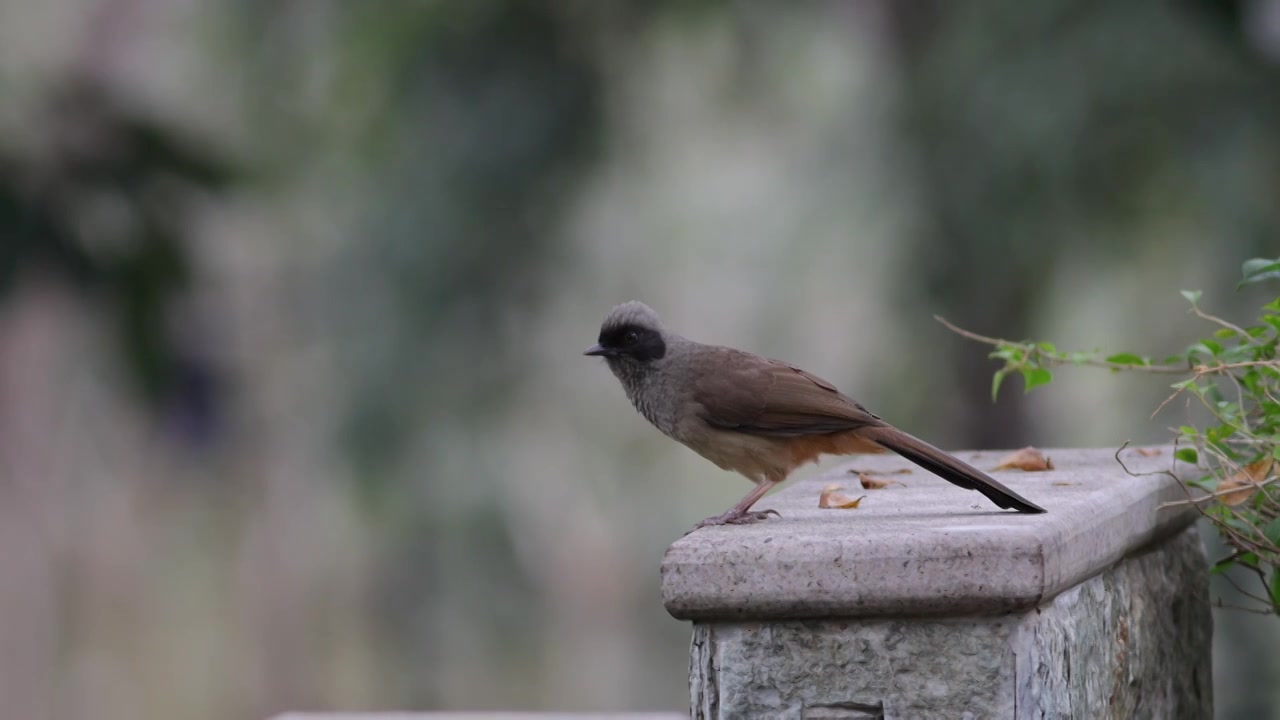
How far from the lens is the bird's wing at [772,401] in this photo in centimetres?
327

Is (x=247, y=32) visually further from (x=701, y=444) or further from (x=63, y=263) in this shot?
(x=701, y=444)

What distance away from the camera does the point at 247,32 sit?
28.0 feet

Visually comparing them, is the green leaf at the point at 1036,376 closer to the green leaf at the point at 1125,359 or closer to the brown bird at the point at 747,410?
the green leaf at the point at 1125,359

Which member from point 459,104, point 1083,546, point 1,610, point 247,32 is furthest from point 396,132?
point 1,610

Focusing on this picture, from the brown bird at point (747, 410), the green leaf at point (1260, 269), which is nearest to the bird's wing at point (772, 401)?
the brown bird at point (747, 410)

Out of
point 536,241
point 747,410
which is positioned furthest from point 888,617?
point 536,241

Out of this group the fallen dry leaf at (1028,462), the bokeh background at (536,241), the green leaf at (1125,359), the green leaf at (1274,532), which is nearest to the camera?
the green leaf at (1274,532)

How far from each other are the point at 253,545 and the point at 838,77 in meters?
7.95

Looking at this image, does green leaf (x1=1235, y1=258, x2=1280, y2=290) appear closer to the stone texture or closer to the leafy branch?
the leafy branch

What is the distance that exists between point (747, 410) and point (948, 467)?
0.55m

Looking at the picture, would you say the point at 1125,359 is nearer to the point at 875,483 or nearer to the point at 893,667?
the point at 875,483

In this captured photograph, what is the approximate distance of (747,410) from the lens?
11.0 feet

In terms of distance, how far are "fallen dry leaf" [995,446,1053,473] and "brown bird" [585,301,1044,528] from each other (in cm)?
46

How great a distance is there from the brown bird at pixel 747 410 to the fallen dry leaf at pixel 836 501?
0.13m
